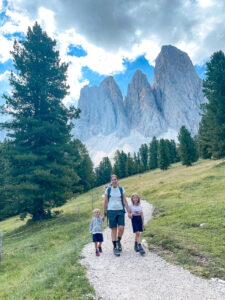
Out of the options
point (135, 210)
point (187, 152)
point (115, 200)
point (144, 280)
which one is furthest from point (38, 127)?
point (187, 152)

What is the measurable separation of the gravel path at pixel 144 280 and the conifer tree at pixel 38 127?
1089 centimetres

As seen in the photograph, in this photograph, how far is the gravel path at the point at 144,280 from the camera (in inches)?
171

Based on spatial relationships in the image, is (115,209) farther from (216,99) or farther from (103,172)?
(103,172)

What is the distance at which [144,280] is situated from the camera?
196 inches

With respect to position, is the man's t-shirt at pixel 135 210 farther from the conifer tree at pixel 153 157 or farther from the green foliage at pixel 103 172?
the conifer tree at pixel 153 157

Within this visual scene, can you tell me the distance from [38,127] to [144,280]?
14.9m

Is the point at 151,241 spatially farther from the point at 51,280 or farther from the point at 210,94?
the point at 210,94

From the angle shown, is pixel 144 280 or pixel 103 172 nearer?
pixel 144 280

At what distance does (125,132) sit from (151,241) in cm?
19333

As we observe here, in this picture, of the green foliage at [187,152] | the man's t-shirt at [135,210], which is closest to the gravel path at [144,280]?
the man's t-shirt at [135,210]

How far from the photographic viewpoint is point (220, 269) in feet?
17.2

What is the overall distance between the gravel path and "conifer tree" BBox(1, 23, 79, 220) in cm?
1089

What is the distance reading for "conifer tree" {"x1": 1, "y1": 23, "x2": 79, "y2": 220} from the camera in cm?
1600

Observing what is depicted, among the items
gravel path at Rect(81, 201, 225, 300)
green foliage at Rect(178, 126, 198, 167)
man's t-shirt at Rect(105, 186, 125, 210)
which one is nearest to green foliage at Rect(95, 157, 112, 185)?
green foliage at Rect(178, 126, 198, 167)
